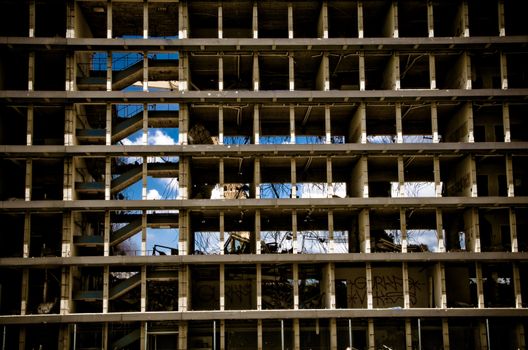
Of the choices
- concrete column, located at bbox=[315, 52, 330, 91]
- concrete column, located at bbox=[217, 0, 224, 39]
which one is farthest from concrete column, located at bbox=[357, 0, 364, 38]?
concrete column, located at bbox=[217, 0, 224, 39]

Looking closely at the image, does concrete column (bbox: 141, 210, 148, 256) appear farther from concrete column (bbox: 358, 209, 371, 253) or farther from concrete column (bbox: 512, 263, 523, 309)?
concrete column (bbox: 512, 263, 523, 309)

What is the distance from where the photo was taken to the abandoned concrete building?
4756 centimetres

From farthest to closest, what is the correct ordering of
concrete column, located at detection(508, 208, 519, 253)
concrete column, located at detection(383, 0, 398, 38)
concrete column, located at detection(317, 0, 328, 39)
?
concrete column, located at detection(383, 0, 398, 38) → concrete column, located at detection(317, 0, 328, 39) → concrete column, located at detection(508, 208, 519, 253)

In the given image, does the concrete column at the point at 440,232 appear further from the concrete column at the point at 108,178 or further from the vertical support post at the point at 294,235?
the concrete column at the point at 108,178

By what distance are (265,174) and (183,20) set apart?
1236 cm

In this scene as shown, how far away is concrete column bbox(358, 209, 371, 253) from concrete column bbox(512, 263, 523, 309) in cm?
947

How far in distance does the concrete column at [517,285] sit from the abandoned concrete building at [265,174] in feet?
0.80

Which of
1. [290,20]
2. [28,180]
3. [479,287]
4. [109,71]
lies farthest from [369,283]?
[28,180]

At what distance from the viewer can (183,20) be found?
49.7m

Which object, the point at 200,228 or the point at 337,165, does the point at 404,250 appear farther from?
the point at 200,228

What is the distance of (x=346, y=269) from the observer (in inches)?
2037

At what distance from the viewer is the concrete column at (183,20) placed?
49406mm

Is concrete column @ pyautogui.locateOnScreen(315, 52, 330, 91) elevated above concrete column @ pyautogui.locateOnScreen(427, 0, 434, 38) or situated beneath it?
situated beneath

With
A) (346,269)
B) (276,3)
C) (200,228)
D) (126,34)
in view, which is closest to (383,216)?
(346,269)
